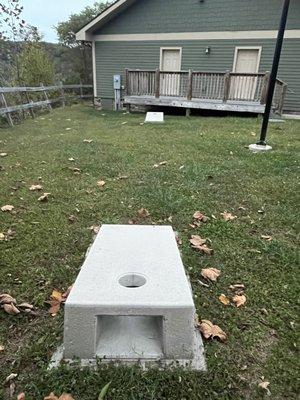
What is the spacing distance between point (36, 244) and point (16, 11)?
1142 cm

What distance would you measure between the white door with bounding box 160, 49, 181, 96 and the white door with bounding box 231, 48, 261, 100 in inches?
102

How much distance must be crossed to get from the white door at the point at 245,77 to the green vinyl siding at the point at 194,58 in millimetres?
252

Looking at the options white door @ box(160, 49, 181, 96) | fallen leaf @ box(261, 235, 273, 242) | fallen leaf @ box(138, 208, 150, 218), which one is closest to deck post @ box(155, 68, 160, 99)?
white door @ box(160, 49, 181, 96)

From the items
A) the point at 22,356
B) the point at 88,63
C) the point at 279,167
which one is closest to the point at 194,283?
the point at 22,356

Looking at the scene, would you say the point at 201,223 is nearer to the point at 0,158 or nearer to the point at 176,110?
the point at 0,158

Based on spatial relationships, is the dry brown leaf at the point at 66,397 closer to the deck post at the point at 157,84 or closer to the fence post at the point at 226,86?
the fence post at the point at 226,86

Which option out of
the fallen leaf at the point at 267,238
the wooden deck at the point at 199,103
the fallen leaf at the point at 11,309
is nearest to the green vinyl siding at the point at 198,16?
the wooden deck at the point at 199,103

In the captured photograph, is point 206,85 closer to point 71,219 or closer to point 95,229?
point 71,219

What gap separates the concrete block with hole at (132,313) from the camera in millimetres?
1688

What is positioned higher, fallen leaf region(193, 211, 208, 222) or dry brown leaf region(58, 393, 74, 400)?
dry brown leaf region(58, 393, 74, 400)

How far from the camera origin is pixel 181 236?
3.17 metres

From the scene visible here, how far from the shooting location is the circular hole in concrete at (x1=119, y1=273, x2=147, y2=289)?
194 cm

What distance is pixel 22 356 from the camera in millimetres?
1861

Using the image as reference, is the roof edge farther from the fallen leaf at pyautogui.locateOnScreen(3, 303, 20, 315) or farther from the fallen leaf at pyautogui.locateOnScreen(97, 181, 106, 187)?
the fallen leaf at pyautogui.locateOnScreen(3, 303, 20, 315)
